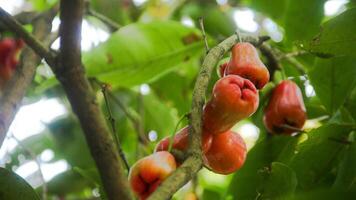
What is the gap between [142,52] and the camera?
1.74 metres

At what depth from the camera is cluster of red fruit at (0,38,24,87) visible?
6.03 ft

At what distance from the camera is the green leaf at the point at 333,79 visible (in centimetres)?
140

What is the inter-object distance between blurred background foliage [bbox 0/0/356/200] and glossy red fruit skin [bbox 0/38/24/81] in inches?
3.6

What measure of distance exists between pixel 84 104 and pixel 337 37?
1.99ft

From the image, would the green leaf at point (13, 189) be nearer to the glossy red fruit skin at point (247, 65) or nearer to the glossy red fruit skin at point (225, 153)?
the glossy red fruit skin at point (225, 153)

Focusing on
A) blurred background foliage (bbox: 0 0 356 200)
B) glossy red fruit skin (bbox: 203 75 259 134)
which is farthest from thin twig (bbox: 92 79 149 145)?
glossy red fruit skin (bbox: 203 75 259 134)

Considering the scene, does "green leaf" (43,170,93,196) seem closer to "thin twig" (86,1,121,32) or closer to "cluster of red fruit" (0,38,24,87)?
"cluster of red fruit" (0,38,24,87)

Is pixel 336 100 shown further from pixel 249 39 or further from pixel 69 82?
pixel 69 82

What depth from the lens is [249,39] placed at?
3.99ft

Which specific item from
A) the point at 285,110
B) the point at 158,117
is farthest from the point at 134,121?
the point at 285,110

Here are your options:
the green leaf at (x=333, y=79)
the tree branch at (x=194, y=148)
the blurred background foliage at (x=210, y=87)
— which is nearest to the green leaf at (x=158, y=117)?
the blurred background foliage at (x=210, y=87)

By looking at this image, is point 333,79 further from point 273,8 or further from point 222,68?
point 273,8

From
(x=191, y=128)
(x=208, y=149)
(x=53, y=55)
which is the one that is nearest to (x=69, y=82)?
(x=53, y=55)

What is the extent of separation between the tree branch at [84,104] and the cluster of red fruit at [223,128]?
0.17m
